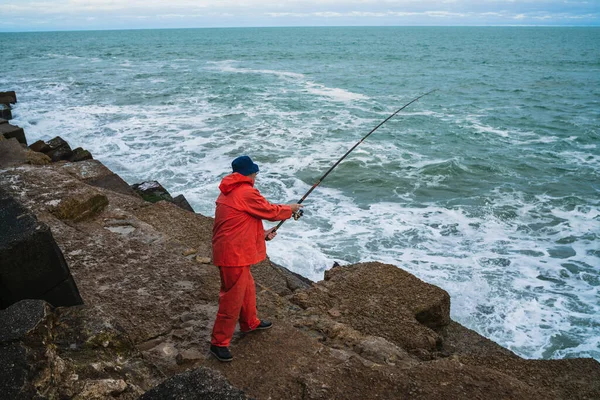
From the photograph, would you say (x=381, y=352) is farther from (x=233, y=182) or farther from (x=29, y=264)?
(x=29, y=264)

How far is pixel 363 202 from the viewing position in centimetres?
1052

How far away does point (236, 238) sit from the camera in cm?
300

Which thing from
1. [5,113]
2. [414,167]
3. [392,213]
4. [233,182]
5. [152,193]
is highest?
[233,182]

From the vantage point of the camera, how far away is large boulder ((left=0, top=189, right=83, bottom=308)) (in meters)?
2.72

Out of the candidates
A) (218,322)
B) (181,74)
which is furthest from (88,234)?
(181,74)

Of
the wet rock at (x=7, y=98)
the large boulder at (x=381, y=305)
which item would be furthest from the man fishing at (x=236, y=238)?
the wet rock at (x=7, y=98)

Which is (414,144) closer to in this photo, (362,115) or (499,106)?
(362,115)

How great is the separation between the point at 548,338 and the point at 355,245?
3303 millimetres

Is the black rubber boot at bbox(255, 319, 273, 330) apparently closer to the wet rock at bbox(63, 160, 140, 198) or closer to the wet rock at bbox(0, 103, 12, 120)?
the wet rock at bbox(63, 160, 140, 198)

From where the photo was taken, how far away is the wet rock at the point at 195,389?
1.94 meters

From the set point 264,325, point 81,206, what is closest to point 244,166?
point 264,325

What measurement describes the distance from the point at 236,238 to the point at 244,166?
473 mm

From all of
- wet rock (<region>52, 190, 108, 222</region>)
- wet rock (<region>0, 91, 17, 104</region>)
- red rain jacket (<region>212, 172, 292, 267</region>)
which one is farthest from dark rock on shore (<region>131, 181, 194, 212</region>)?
wet rock (<region>0, 91, 17, 104</region>)

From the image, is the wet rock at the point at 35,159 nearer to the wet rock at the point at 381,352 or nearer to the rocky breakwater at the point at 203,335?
the rocky breakwater at the point at 203,335
